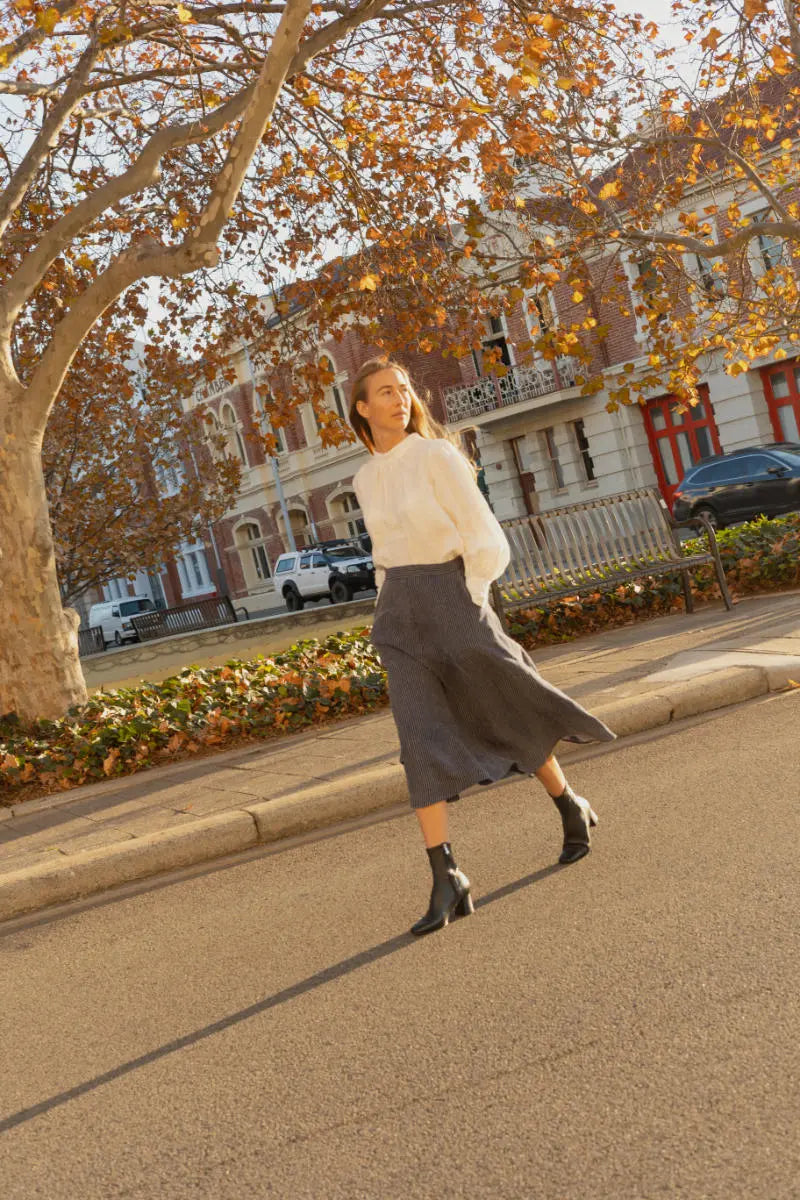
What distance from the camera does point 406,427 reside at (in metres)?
4.65

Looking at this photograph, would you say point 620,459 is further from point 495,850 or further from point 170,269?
point 495,850

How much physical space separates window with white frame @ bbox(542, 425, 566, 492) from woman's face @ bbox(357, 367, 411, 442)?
111 ft

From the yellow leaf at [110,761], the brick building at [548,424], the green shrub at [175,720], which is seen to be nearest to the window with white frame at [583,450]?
the brick building at [548,424]

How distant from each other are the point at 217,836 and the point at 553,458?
109 ft

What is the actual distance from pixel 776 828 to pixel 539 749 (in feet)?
3.03

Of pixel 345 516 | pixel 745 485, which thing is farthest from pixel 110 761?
pixel 345 516

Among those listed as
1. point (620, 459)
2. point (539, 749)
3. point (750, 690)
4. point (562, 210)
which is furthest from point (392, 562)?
point (620, 459)

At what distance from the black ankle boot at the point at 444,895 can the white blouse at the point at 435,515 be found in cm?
92

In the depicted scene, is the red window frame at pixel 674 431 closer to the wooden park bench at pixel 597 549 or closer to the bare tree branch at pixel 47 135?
the wooden park bench at pixel 597 549

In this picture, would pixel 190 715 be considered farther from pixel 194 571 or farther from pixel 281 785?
pixel 194 571

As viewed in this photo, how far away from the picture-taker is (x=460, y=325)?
1327 cm

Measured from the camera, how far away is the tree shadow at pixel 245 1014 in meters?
3.40

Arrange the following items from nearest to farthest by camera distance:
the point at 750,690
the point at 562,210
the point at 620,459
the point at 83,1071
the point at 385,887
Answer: the point at 83,1071 < the point at 385,887 < the point at 750,690 < the point at 562,210 < the point at 620,459

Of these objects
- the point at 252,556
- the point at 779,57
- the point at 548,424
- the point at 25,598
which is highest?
the point at 779,57
